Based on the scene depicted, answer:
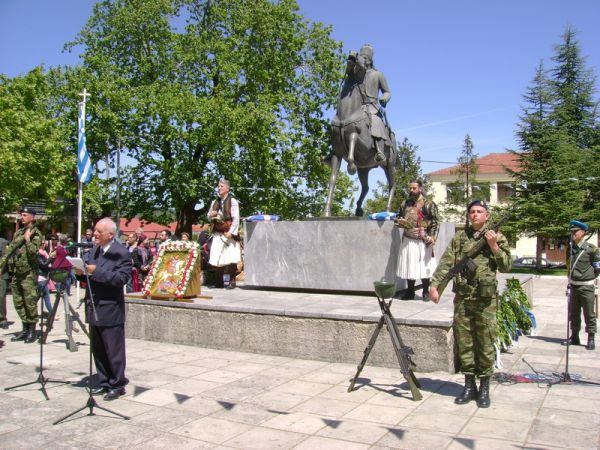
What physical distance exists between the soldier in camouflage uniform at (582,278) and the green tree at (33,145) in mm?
19099

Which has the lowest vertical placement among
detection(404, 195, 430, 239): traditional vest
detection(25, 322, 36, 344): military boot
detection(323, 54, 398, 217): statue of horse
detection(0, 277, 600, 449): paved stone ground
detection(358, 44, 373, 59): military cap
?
detection(0, 277, 600, 449): paved stone ground

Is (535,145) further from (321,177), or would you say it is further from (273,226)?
(273,226)

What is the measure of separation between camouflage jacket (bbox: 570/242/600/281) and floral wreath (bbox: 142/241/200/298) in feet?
19.6

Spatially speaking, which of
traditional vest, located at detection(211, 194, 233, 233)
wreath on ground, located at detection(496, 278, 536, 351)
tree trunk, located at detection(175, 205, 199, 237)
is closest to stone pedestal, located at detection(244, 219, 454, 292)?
traditional vest, located at detection(211, 194, 233, 233)

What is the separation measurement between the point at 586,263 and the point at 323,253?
419 centimetres

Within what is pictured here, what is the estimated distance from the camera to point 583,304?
8992 millimetres

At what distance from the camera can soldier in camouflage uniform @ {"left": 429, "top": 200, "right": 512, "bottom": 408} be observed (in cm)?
551

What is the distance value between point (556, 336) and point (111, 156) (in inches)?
962

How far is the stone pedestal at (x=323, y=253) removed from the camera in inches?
368

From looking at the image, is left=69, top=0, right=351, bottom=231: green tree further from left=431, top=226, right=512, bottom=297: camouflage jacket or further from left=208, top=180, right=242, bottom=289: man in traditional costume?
left=431, top=226, right=512, bottom=297: camouflage jacket

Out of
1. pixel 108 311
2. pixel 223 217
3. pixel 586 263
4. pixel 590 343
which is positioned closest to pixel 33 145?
pixel 223 217

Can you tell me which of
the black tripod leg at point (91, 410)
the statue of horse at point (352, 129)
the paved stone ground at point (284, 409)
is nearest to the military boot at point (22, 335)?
the paved stone ground at point (284, 409)

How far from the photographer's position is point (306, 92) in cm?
2948

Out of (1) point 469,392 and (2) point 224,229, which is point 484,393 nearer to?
(1) point 469,392
